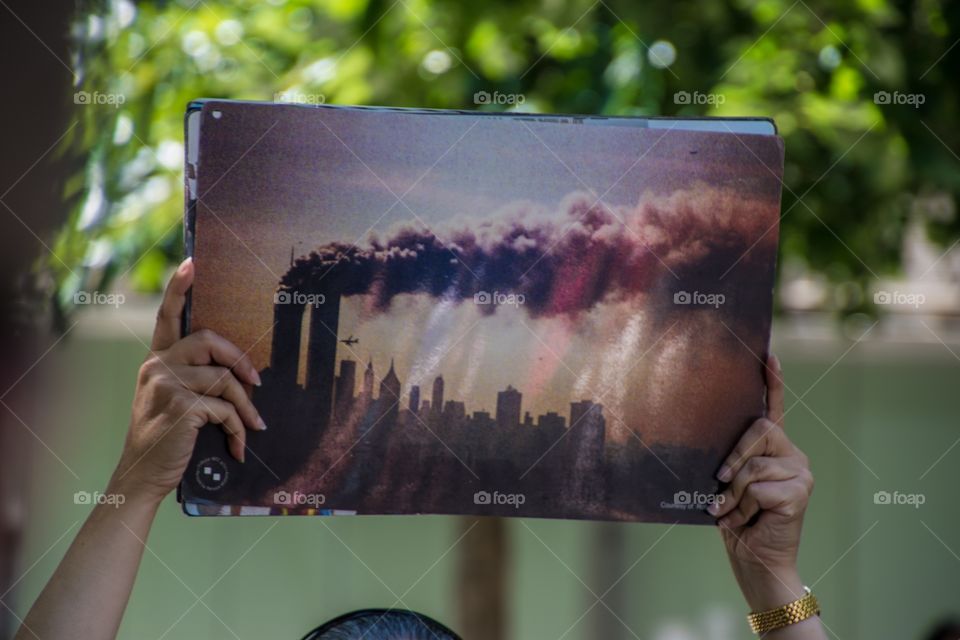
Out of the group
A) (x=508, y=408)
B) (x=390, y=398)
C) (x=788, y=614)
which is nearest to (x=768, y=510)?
(x=788, y=614)

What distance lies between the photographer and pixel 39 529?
3518 millimetres

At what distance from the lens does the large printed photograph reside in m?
1.36

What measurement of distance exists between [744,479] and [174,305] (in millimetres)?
778

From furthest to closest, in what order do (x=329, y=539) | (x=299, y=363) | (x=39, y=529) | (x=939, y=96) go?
1. (x=329, y=539)
2. (x=39, y=529)
3. (x=939, y=96)
4. (x=299, y=363)

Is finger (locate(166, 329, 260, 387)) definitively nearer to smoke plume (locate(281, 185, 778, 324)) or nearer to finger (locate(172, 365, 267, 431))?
finger (locate(172, 365, 267, 431))


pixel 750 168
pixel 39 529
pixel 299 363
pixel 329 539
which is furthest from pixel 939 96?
pixel 329 539

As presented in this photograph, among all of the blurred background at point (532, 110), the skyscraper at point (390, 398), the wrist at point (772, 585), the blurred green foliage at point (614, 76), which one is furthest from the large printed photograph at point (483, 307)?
the blurred green foliage at point (614, 76)

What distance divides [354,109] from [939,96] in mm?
2058

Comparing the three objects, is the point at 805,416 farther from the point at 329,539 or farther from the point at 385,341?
the point at 385,341

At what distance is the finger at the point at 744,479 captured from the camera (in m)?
1.40

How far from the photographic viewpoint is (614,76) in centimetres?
303

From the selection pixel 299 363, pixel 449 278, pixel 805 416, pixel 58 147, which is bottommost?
pixel 299 363

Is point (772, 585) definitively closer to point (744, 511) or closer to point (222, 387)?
point (744, 511)

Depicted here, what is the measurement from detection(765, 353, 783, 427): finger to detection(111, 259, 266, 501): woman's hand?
67cm
